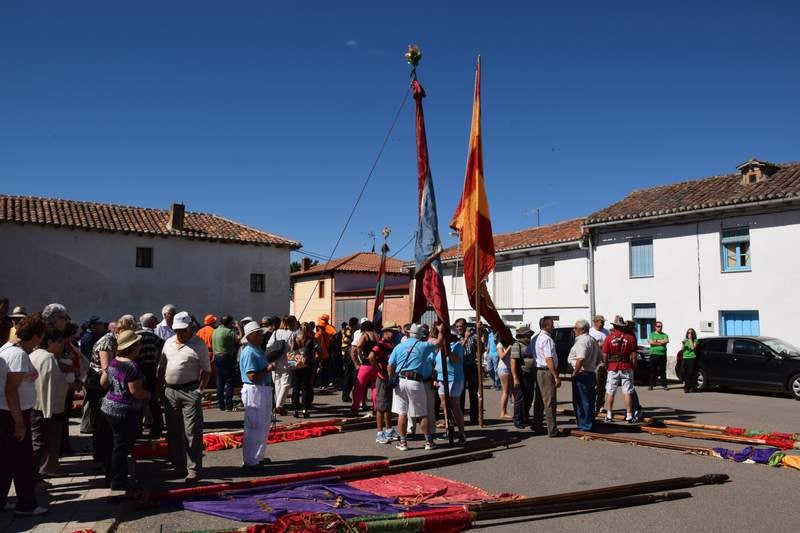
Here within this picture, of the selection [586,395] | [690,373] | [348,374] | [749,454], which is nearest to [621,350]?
[586,395]

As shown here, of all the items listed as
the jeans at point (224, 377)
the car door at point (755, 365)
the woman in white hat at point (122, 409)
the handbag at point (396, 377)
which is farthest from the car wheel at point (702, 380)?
the woman in white hat at point (122, 409)

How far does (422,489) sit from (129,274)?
24.5 meters

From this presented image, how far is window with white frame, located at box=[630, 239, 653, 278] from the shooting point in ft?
77.0

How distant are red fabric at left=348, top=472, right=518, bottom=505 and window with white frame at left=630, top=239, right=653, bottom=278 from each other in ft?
61.1

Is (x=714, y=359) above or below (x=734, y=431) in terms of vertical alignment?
above

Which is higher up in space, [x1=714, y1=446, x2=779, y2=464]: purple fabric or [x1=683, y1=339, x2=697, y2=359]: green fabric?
[x1=683, y1=339, x2=697, y2=359]: green fabric

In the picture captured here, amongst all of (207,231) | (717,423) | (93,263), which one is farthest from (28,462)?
(207,231)

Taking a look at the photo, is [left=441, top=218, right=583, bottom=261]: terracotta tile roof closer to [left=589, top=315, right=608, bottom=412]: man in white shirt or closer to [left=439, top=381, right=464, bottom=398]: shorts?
[left=589, top=315, right=608, bottom=412]: man in white shirt

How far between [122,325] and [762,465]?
8.17 metres

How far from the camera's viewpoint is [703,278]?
21.6 m

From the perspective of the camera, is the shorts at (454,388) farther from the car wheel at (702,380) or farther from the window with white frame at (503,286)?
the window with white frame at (503,286)

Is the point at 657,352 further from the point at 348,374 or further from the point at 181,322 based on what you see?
the point at 181,322

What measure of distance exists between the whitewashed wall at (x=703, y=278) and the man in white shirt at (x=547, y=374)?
13290 millimetres

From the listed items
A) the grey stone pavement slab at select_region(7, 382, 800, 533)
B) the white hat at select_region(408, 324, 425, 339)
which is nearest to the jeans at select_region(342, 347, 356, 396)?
the grey stone pavement slab at select_region(7, 382, 800, 533)
